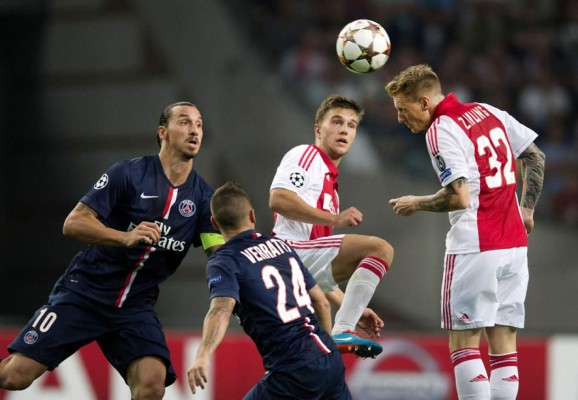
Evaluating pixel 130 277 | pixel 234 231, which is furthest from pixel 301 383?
pixel 130 277

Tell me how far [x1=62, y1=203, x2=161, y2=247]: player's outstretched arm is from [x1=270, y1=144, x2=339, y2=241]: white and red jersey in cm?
93

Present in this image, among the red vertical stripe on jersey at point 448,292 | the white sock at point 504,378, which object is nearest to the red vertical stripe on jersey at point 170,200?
the red vertical stripe on jersey at point 448,292

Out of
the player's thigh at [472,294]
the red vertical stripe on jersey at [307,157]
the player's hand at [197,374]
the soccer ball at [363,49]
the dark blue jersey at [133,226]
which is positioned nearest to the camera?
the player's hand at [197,374]

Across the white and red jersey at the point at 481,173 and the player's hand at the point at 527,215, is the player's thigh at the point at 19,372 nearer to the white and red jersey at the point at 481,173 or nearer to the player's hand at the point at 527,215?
the white and red jersey at the point at 481,173

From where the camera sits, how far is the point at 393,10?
13.8m

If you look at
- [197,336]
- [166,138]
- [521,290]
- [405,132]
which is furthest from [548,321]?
[166,138]

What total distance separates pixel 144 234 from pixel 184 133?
0.90 metres

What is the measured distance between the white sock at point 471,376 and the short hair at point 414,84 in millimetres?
1514

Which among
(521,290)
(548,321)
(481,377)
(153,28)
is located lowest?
(548,321)

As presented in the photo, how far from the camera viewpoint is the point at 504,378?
19.9ft

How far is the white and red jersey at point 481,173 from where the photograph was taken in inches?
235

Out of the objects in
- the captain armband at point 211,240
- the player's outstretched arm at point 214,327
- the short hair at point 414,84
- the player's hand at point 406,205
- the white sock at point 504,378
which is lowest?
the white sock at point 504,378

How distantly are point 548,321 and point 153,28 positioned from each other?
6042 millimetres

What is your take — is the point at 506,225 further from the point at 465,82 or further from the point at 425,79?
the point at 465,82
